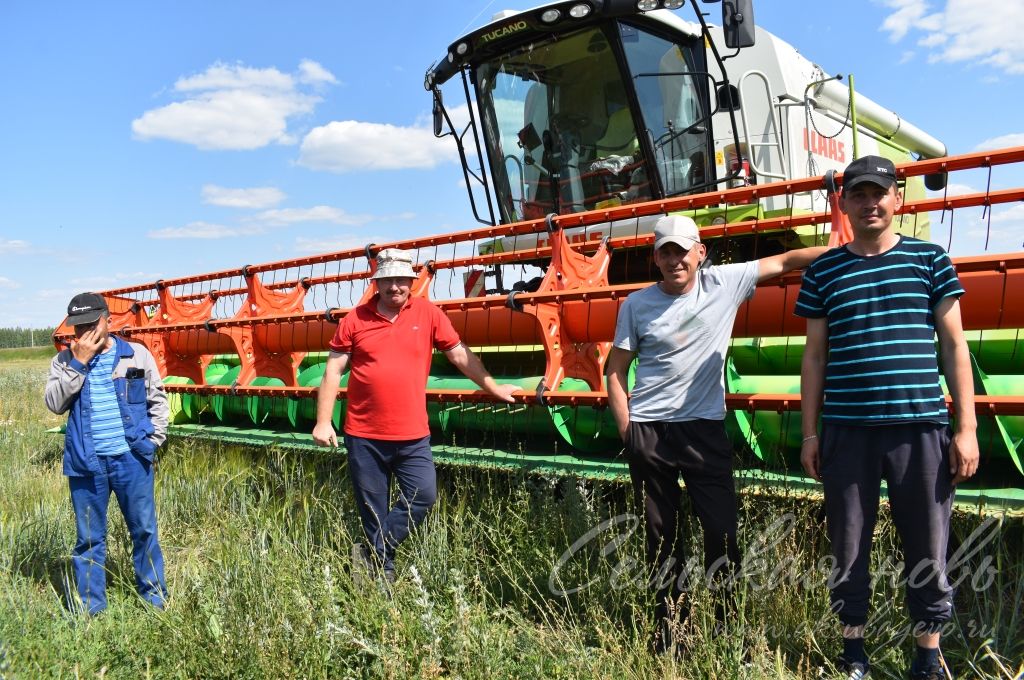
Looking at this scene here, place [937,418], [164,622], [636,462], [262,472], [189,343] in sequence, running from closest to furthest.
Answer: [937,418], [636,462], [164,622], [262,472], [189,343]

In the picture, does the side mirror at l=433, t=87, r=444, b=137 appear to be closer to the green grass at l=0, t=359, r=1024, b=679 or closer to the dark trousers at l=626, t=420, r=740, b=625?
the green grass at l=0, t=359, r=1024, b=679

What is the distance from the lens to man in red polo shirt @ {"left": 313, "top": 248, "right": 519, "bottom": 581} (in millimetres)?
2982

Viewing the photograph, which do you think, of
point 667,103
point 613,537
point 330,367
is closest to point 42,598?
point 330,367

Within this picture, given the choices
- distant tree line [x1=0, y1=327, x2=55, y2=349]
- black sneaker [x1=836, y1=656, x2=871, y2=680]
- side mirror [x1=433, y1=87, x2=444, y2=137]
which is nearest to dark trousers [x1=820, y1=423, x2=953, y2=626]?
black sneaker [x1=836, y1=656, x2=871, y2=680]

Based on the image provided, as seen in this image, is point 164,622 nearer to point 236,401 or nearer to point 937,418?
point 937,418

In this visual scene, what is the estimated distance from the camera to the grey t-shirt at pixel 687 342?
2.36 metres

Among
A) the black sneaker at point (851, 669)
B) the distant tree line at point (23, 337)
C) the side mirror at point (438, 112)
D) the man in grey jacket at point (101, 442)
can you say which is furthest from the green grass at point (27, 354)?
the black sneaker at point (851, 669)

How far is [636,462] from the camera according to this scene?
2.43 metres

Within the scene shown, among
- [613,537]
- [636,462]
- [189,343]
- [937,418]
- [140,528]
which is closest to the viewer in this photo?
[937,418]

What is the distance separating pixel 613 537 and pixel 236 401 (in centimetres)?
364

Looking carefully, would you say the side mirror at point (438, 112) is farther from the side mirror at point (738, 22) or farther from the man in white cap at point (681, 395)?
the man in white cap at point (681, 395)

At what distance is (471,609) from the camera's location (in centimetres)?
253

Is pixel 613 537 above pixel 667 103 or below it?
below

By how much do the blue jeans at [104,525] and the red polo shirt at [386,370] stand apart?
2.90ft
